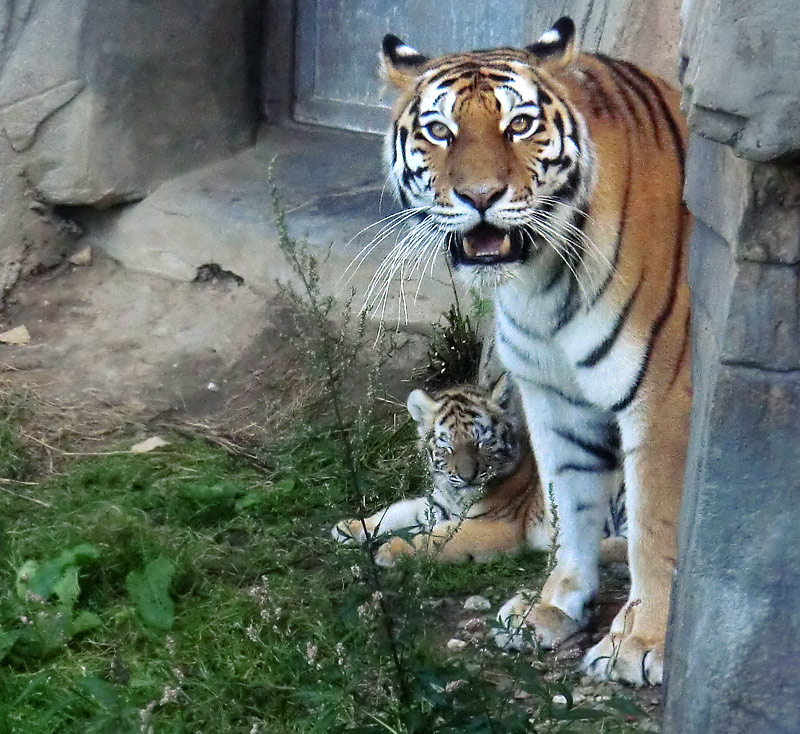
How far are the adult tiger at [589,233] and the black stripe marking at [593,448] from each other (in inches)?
11.7

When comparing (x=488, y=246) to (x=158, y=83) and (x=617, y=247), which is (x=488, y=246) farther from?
(x=158, y=83)

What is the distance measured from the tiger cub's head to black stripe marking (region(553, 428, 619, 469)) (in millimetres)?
689

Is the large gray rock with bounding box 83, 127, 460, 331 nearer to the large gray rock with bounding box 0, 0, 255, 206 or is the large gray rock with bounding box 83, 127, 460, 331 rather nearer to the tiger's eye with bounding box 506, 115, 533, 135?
the large gray rock with bounding box 0, 0, 255, 206

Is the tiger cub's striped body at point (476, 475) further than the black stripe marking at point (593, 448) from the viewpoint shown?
Yes

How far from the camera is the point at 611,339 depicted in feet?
9.38

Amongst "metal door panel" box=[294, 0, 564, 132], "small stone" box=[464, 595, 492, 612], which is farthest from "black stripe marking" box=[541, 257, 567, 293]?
"metal door panel" box=[294, 0, 564, 132]

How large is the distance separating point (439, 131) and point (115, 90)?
9.72 feet

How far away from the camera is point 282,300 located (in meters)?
5.20

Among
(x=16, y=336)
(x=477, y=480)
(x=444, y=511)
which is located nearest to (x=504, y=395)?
(x=477, y=480)

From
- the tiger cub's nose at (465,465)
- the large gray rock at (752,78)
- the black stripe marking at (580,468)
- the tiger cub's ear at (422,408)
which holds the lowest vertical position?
the tiger cub's nose at (465,465)

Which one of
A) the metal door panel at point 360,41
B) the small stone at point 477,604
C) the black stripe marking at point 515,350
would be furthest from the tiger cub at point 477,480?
the metal door panel at point 360,41

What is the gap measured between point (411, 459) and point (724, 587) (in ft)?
7.37

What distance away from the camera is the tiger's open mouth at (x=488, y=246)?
281cm

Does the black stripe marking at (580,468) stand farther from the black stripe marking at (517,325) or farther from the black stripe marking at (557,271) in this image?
the black stripe marking at (557,271)
